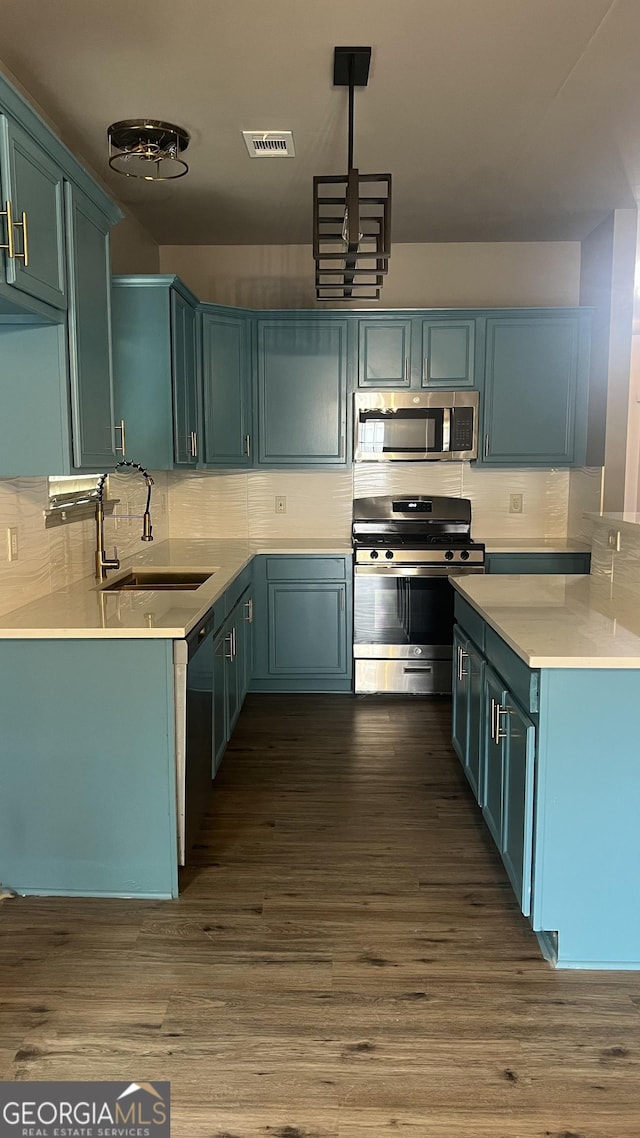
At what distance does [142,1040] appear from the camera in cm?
185

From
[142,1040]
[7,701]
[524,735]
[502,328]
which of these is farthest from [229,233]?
[142,1040]

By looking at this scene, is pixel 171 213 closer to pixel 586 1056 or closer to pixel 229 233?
pixel 229 233

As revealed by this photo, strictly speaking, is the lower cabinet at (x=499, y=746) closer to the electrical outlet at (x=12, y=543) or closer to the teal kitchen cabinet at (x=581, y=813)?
the teal kitchen cabinet at (x=581, y=813)

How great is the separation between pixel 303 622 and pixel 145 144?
2.62 metres

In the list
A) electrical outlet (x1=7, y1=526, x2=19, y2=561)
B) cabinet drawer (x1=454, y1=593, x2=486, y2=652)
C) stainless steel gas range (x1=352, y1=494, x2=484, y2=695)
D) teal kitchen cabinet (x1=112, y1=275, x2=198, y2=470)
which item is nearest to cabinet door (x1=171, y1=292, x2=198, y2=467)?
teal kitchen cabinet (x1=112, y1=275, x2=198, y2=470)

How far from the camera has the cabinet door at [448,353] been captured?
4609 millimetres

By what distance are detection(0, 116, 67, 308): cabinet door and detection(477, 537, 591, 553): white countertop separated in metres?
2.98

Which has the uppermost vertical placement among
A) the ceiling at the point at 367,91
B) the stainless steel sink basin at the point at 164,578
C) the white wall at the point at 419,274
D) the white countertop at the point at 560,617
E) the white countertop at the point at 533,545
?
the ceiling at the point at 367,91

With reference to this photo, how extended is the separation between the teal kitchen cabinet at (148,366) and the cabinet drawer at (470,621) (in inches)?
62.5

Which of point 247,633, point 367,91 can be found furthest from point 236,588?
point 367,91

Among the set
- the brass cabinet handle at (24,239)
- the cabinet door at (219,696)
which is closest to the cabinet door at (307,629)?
the cabinet door at (219,696)

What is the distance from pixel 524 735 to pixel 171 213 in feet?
11.3

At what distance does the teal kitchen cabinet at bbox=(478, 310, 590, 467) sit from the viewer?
4590 mm

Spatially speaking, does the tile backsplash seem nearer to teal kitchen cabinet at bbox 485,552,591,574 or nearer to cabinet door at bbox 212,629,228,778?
teal kitchen cabinet at bbox 485,552,591,574
